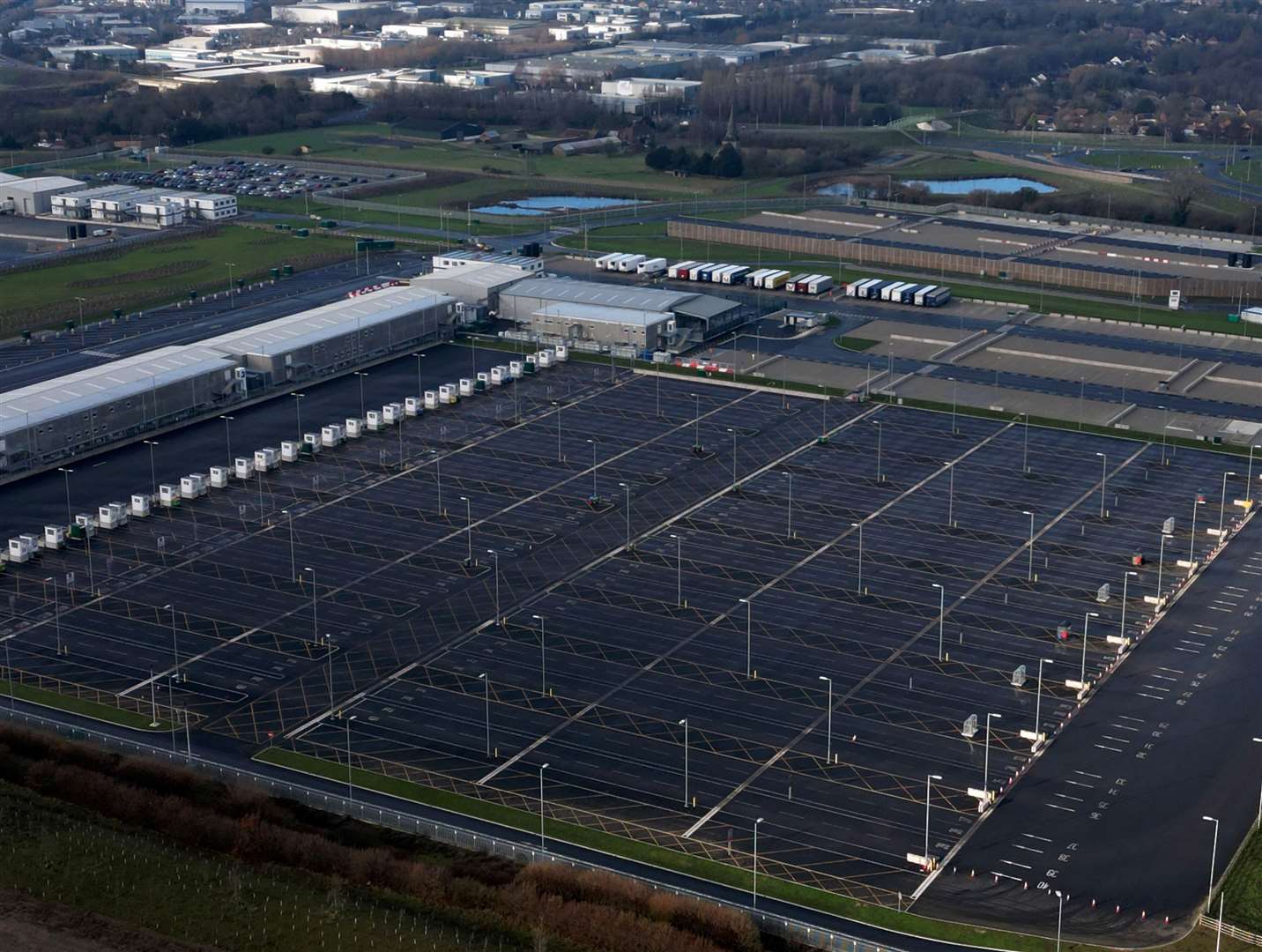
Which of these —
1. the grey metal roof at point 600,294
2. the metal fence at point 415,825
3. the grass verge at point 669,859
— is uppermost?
A: the grey metal roof at point 600,294

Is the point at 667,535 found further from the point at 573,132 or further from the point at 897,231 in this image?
the point at 573,132

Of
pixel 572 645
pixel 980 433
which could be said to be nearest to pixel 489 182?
pixel 980 433

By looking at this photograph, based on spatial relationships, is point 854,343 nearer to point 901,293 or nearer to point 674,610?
point 901,293

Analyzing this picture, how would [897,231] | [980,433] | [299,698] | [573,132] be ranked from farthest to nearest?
[573,132]
[897,231]
[980,433]
[299,698]

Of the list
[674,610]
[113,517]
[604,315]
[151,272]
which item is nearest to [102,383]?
[113,517]

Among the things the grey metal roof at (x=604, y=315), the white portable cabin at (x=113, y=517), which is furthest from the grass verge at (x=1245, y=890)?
the grey metal roof at (x=604, y=315)

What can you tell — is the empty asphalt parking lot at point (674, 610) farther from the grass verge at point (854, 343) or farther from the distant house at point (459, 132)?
the distant house at point (459, 132)

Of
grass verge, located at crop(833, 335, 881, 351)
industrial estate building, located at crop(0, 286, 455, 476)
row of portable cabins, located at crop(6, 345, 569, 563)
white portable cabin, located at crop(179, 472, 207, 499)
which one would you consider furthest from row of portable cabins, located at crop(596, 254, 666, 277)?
white portable cabin, located at crop(179, 472, 207, 499)
